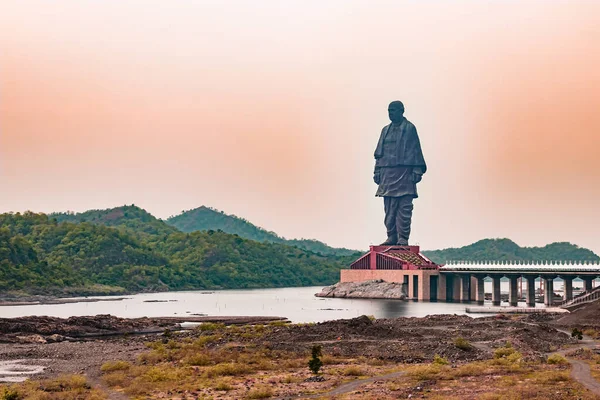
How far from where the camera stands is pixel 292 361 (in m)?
84.0

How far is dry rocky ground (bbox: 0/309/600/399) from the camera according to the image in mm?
67312

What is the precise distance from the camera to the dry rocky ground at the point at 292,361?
6731 centimetres

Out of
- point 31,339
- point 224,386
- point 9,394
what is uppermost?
point 31,339

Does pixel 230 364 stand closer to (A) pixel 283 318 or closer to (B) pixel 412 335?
(B) pixel 412 335

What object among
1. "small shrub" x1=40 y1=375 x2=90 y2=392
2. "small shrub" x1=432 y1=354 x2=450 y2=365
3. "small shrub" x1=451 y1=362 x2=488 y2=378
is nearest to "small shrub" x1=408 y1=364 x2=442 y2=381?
"small shrub" x1=451 y1=362 x2=488 y2=378

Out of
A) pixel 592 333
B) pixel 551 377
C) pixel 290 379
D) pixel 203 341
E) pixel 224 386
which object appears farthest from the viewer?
pixel 592 333

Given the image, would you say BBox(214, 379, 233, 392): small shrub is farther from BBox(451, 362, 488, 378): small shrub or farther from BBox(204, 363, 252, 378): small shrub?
BBox(451, 362, 488, 378): small shrub

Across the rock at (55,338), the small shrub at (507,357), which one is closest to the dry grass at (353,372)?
the small shrub at (507,357)

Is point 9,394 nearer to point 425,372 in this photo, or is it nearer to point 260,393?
point 260,393

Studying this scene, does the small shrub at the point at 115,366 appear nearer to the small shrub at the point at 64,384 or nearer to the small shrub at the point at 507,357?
the small shrub at the point at 64,384

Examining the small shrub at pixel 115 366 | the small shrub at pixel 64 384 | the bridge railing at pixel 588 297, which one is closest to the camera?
the small shrub at pixel 64 384

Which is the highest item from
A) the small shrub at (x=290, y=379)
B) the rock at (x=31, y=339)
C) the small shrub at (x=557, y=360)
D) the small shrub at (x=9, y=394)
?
the rock at (x=31, y=339)

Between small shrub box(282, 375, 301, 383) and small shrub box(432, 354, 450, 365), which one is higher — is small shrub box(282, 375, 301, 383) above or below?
below

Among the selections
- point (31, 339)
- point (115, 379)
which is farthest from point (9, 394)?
point (31, 339)
